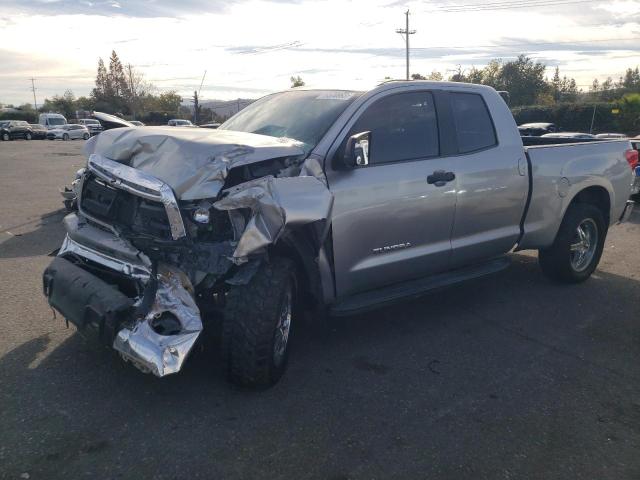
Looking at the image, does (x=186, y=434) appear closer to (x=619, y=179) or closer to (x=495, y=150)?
(x=495, y=150)

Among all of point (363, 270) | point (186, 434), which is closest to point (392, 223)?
point (363, 270)

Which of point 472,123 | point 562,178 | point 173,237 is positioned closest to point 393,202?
→ point 472,123

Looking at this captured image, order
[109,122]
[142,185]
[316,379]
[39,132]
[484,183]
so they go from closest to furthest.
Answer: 1. [142,185]
2. [316,379]
3. [109,122]
4. [484,183]
5. [39,132]

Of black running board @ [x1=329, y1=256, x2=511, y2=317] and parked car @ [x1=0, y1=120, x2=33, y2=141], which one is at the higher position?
black running board @ [x1=329, y1=256, x2=511, y2=317]

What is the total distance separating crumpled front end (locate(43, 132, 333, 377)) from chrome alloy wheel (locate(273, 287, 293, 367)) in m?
0.36

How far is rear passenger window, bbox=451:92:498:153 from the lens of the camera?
16.8 feet

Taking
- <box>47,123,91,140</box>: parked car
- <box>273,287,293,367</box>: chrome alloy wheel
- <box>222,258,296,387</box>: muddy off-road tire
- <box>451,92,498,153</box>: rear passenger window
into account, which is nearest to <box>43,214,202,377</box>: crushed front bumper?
<box>222,258,296,387</box>: muddy off-road tire

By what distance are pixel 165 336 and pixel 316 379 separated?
116 cm

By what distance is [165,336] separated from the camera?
11.1 feet

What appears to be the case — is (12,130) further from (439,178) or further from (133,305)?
(133,305)

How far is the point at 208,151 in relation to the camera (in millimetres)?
3561

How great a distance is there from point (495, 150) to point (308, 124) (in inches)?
74.1

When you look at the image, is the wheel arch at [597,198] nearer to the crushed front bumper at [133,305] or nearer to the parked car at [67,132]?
the crushed front bumper at [133,305]

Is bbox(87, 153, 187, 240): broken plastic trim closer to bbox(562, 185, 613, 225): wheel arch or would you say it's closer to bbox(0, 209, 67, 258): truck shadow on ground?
bbox(0, 209, 67, 258): truck shadow on ground
